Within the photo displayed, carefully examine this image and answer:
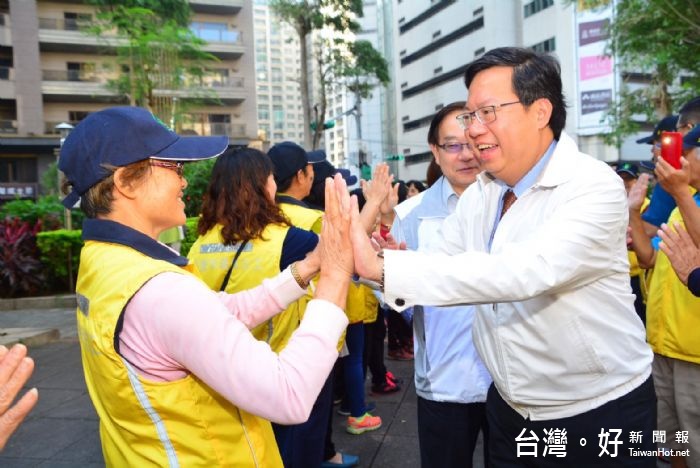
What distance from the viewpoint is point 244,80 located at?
33938 mm

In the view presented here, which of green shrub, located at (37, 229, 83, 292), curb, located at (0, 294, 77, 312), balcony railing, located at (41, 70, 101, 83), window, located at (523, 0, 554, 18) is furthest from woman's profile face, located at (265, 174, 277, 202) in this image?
window, located at (523, 0, 554, 18)

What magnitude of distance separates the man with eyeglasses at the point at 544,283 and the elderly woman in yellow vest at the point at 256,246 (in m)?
1.10

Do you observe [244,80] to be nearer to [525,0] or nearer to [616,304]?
[525,0]

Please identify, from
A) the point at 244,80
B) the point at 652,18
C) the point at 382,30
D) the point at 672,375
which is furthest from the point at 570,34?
the point at 672,375

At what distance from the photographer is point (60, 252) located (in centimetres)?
944

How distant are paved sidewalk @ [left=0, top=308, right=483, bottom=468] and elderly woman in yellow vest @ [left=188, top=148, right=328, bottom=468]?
1.02 meters

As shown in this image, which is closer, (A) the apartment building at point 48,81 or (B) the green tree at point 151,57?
(B) the green tree at point 151,57

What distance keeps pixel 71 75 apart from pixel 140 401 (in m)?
34.2

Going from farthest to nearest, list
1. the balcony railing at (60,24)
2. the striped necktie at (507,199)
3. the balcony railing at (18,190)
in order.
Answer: the balcony railing at (60,24) → the balcony railing at (18,190) → the striped necktie at (507,199)

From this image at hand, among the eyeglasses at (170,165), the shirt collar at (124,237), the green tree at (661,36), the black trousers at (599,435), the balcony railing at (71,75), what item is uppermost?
the balcony railing at (71,75)

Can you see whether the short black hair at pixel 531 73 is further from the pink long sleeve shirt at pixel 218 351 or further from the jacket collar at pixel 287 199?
the jacket collar at pixel 287 199

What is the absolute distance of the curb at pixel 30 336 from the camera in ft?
22.0

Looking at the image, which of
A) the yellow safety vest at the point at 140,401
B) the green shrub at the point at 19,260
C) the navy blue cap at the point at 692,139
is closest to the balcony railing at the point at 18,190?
the green shrub at the point at 19,260

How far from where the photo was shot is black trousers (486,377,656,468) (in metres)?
1.83
